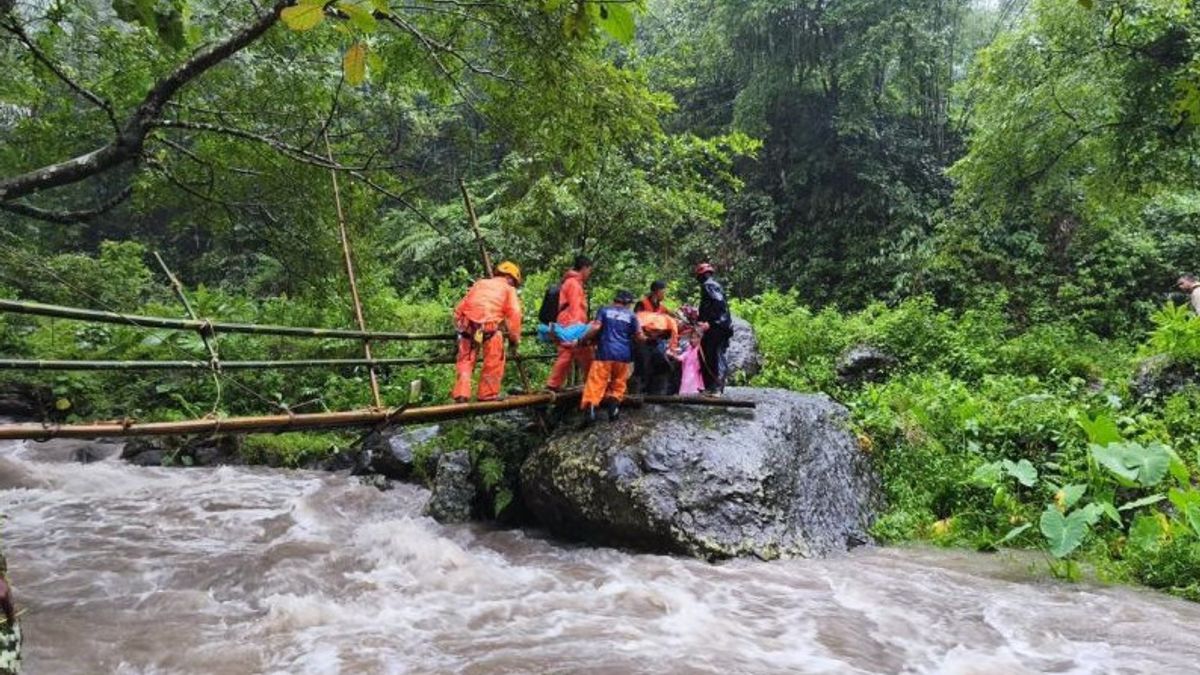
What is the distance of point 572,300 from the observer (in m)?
8.05

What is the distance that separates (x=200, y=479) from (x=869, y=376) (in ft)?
34.7

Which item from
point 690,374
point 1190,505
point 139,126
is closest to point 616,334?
point 690,374

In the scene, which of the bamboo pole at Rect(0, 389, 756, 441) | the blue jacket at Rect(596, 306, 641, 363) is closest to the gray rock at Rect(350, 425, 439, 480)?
the bamboo pole at Rect(0, 389, 756, 441)

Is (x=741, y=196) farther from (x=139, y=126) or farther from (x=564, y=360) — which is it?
(x=139, y=126)

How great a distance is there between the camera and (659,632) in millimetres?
4977

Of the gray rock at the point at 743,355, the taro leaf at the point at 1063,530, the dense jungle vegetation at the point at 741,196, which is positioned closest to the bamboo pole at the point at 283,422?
the dense jungle vegetation at the point at 741,196

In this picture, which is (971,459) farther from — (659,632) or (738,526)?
(659,632)

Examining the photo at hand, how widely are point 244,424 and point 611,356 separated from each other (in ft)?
11.3

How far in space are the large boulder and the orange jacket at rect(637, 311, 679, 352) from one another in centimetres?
83

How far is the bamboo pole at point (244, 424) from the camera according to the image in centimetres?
408

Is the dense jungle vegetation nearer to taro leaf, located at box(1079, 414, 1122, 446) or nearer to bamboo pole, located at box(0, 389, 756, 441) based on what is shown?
taro leaf, located at box(1079, 414, 1122, 446)

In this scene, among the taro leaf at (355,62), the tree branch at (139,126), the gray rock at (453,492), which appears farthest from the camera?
the gray rock at (453,492)

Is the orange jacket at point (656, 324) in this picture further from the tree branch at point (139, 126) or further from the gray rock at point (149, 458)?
the gray rock at point (149, 458)

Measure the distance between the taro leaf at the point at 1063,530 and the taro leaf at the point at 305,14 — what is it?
6.63 meters
